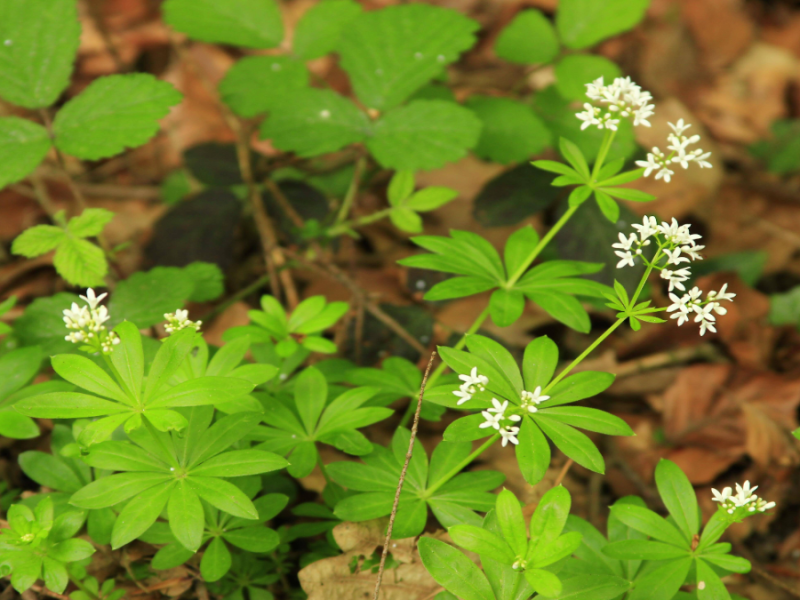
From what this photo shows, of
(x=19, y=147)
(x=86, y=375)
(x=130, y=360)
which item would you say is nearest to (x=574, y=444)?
(x=130, y=360)

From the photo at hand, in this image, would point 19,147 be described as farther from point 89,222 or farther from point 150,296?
point 150,296

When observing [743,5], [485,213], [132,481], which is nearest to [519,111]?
[485,213]

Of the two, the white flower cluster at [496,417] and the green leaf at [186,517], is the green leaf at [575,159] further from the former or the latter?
the green leaf at [186,517]

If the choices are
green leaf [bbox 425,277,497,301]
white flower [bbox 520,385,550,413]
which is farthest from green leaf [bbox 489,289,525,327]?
white flower [bbox 520,385,550,413]

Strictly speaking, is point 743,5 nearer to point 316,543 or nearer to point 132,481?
point 316,543

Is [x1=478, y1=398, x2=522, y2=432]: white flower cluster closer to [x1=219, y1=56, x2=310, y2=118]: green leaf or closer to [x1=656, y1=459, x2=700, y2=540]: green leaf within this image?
[x1=656, y1=459, x2=700, y2=540]: green leaf

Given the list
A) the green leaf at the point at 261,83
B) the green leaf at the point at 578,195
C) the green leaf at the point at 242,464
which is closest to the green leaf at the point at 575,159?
the green leaf at the point at 578,195
